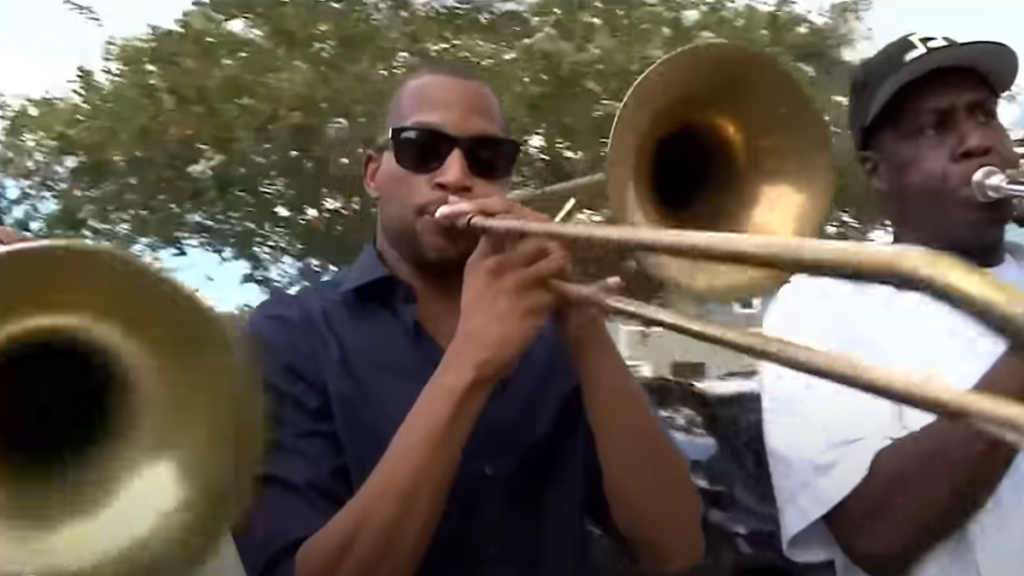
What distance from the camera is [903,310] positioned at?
167cm

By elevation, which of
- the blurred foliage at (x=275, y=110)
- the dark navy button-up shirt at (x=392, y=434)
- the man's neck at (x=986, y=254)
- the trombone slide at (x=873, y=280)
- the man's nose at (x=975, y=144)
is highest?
the trombone slide at (x=873, y=280)

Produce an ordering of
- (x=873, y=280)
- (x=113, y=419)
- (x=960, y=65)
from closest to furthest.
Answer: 1. (x=873, y=280)
2. (x=113, y=419)
3. (x=960, y=65)

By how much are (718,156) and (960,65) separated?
1.24ft

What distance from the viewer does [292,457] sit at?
165cm

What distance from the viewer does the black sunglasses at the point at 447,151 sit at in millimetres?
1806

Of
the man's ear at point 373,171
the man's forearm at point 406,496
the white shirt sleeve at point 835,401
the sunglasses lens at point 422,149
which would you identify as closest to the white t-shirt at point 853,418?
the white shirt sleeve at point 835,401

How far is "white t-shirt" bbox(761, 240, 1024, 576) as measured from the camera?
159 centimetres

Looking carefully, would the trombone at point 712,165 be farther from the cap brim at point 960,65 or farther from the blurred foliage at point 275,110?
the blurred foliage at point 275,110

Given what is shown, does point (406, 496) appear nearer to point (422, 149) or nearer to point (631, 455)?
point (631, 455)

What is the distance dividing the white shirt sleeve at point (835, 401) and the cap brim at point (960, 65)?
305 millimetres

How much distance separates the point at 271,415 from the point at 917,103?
104 centimetres

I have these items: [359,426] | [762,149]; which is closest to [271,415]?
[359,426]

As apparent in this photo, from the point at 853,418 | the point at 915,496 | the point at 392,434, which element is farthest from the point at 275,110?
the point at 915,496

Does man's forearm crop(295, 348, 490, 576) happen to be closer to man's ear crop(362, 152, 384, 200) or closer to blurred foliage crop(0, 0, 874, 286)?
man's ear crop(362, 152, 384, 200)
